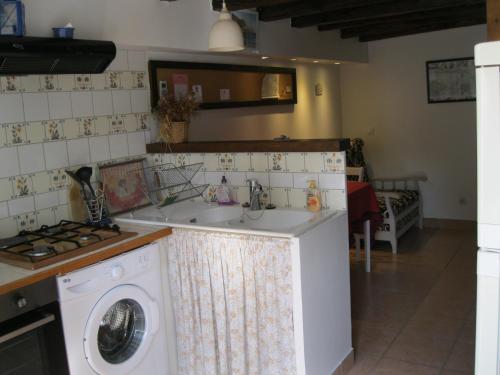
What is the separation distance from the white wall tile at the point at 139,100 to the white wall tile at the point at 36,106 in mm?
630

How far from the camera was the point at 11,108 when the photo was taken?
2682 mm

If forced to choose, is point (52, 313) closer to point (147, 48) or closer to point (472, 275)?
point (147, 48)

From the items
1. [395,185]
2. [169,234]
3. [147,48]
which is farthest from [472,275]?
[147,48]

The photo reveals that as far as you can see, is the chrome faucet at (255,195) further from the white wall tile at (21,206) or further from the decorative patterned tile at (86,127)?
the white wall tile at (21,206)

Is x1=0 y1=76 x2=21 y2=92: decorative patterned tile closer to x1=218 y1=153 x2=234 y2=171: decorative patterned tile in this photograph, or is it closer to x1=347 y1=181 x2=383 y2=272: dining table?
x1=218 y1=153 x2=234 y2=171: decorative patterned tile

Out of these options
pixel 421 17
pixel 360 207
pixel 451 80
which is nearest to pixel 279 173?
pixel 360 207

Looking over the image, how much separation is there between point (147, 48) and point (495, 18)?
2.10 m

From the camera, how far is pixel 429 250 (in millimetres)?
5113

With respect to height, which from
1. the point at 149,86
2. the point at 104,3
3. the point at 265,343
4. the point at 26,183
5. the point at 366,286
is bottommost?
the point at 366,286

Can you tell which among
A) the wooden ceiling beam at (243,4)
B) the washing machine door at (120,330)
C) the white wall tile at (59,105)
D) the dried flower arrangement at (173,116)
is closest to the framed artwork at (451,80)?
the wooden ceiling beam at (243,4)

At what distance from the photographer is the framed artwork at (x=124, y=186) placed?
3160 mm

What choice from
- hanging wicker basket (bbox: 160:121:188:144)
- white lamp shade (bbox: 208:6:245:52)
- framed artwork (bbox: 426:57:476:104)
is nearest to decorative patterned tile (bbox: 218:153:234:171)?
hanging wicker basket (bbox: 160:121:188:144)

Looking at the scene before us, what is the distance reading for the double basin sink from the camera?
262 centimetres

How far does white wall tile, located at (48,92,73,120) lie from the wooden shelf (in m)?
0.64
